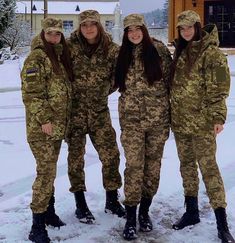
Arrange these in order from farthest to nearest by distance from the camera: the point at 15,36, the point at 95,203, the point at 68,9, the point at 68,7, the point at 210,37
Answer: the point at 68,7 → the point at 68,9 → the point at 15,36 → the point at 95,203 → the point at 210,37

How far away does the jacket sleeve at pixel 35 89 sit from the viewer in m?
3.73

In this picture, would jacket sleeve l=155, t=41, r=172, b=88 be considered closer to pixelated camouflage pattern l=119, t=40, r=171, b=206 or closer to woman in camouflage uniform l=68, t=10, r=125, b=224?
pixelated camouflage pattern l=119, t=40, r=171, b=206

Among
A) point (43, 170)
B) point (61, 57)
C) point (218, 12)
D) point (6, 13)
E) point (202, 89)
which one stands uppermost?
point (6, 13)

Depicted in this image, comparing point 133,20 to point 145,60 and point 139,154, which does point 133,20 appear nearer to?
point 145,60

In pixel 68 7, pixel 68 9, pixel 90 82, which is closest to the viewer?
pixel 90 82

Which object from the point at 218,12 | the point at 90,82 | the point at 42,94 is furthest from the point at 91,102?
the point at 218,12

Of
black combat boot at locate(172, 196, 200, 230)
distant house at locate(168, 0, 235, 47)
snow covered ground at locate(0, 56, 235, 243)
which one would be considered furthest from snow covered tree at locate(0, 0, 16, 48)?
black combat boot at locate(172, 196, 200, 230)

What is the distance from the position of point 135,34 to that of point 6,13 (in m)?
21.7

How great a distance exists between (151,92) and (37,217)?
1.32 m

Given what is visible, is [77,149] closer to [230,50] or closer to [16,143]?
[16,143]

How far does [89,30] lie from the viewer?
13.3 ft

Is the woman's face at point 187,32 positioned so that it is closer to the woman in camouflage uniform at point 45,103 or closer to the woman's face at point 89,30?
the woman's face at point 89,30

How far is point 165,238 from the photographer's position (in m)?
4.02

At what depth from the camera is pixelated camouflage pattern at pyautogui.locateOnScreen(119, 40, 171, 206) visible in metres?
4.02
